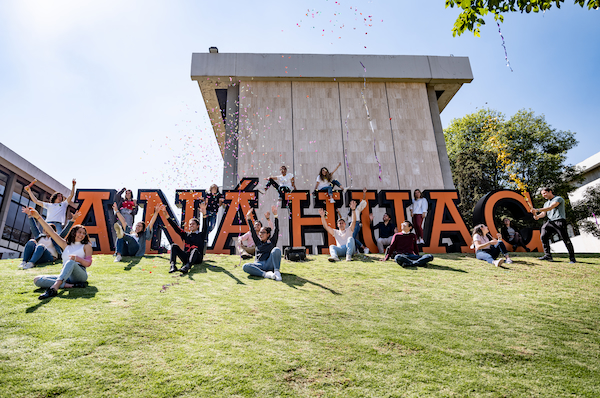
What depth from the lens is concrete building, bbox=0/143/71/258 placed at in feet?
69.7

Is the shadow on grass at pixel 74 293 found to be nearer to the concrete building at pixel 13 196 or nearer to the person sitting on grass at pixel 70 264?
the person sitting on grass at pixel 70 264

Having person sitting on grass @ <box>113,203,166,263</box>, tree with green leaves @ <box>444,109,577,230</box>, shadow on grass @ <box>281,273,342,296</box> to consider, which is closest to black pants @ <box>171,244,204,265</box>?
person sitting on grass @ <box>113,203,166,263</box>

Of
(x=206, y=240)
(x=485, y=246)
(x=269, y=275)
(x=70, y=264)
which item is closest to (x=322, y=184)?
(x=206, y=240)

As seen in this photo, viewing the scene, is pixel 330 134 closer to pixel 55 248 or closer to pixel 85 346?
pixel 55 248

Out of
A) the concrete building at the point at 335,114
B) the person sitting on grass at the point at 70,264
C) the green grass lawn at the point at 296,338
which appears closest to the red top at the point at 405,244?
the green grass lawn at the point at 296,338

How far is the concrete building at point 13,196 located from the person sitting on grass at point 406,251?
23.2 meters

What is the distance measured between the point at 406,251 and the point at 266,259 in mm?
4281

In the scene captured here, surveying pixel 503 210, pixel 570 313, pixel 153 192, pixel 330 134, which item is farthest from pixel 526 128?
pixel 153 192

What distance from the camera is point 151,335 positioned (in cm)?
432

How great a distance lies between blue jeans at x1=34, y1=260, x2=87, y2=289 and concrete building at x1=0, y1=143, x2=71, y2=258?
1946 cm

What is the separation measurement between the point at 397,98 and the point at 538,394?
1754 centimetres

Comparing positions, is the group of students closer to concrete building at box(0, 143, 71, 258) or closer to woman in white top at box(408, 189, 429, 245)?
woman in white top at box(408, 189, 429, 245)

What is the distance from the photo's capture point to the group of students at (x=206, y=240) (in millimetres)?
6516

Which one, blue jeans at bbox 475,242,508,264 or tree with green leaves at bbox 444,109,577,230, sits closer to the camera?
blue jeans at bbox 475,242,508,264
